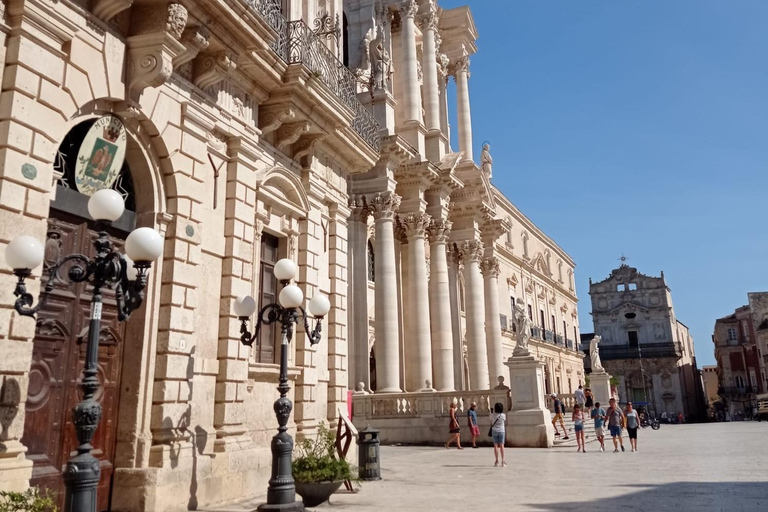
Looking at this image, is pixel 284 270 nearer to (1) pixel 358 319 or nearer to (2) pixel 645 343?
(1) pixel 358 319

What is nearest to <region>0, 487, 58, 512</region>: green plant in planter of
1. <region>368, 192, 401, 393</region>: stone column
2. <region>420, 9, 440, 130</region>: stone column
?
<region>368, 192, 401, 393</region>: stone column

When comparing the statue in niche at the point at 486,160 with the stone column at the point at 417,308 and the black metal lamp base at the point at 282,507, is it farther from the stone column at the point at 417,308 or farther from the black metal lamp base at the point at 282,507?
the black metal lamp base at the point at 282,507

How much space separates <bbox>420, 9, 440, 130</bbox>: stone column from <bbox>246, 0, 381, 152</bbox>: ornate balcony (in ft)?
47.5

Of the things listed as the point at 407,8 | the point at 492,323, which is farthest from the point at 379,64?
the point at 492,323

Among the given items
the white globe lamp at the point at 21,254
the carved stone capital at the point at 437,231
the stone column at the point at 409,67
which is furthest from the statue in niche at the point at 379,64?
the white globe lamp at the point at 21,254

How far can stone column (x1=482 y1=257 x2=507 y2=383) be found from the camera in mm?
30781

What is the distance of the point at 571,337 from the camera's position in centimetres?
5884

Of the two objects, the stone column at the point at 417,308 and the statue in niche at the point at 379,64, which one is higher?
the statue in niche at the point at 379,64

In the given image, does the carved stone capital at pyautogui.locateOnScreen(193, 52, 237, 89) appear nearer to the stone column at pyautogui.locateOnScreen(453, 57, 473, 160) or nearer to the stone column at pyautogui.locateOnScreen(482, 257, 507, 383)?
the stone column at pyautogui.locateOnScreen(453, 57, 473, 160)

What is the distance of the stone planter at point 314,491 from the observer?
346 inches

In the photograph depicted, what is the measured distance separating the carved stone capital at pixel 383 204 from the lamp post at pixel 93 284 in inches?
689

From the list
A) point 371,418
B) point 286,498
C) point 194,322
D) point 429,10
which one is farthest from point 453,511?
point 429,10

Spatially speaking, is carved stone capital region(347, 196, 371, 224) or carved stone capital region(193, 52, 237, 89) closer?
carved stone capital region(193, 52, 237, 89)

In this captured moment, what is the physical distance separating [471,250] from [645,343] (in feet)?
180
